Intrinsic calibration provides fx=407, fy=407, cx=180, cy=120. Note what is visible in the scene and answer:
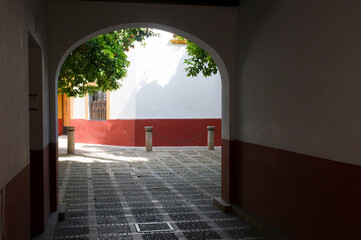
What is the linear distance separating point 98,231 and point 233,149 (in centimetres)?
236

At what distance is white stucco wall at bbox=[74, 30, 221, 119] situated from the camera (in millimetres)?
15469

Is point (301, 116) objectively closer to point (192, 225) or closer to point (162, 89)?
point (192, 225)

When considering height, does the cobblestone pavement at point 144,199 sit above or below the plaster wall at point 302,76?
below

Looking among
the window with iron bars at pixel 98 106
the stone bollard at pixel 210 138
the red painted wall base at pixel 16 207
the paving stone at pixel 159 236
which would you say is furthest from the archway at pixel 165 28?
the window with iron bars at pixel 98 106

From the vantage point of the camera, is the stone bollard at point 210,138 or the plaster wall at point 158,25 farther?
the stone bollard at point 210,138

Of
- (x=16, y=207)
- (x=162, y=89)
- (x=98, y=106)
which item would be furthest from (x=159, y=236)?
(x=98, y=106)

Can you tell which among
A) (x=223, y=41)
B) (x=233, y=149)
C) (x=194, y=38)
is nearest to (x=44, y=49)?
(x=194, y=38)

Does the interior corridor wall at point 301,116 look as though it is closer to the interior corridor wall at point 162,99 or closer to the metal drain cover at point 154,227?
the metal drain cover at point 154,227

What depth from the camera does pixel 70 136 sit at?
13680mm

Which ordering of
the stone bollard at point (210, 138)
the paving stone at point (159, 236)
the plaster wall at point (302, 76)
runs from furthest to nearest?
1. the stone bollard at point (210, 138)
2. the paving stone at point (159, 236)
3. the plaster wall at point (302, 76)

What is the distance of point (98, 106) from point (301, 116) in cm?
1377

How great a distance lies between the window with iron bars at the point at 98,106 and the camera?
667 inches

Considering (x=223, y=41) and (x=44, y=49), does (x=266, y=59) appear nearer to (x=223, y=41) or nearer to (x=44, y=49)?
(x=223, y=41)

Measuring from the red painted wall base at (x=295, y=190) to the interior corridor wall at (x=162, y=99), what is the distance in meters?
9.14
